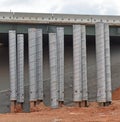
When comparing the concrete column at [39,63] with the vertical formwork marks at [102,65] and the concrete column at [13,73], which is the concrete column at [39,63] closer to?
the concrete column at [13,73]

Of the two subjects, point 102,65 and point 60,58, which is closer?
point 102,65

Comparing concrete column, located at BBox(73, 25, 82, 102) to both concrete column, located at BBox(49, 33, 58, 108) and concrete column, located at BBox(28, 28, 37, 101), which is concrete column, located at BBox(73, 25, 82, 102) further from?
concrete column, located at BBox(28, 28, 37, 101)

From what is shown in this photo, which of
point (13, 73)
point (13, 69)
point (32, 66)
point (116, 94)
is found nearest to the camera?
point (32, 66)

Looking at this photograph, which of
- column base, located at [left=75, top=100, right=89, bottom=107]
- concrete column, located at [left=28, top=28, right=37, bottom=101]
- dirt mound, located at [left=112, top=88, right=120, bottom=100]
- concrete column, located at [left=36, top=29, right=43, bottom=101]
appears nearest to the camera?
column base, located at [left=75, top=100, right=89, bottom=107]

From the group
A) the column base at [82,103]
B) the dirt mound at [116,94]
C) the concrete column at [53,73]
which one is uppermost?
the concrete column at [53,73]

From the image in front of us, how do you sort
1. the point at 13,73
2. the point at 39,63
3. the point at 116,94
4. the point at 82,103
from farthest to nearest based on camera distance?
the point at 116,94 < the point at 13,73 < the point at 39,63 < the point at 82,103

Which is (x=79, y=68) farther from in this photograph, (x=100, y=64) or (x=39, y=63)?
(x=39, y=63)

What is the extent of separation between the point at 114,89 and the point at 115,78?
1240 millimetres

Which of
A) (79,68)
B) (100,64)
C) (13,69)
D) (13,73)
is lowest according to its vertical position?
(13,73)

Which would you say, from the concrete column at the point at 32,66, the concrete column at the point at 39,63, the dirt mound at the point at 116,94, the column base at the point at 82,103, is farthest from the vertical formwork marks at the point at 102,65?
the dirt mound at the point at 116,94

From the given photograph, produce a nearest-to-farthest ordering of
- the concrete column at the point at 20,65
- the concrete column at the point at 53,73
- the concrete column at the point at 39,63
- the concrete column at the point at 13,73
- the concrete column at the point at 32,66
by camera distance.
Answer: the concrete column at the point at 53,73
the concrete column at the point at 32,66
the concrete column at the point at 39,63
the concrete column at the point at 13,73
the concrete column at the point at 20,65

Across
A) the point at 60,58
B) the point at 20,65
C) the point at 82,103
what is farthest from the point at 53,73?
the point at 20,65

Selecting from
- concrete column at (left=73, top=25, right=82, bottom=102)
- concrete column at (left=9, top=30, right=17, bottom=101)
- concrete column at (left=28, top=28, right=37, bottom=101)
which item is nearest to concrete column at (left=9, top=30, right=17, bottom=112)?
concrete column at (left=9, top=30, right=17, bottom=101)

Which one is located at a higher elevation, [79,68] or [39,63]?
[39,63]
